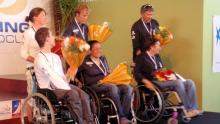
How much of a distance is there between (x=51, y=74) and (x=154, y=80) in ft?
5.12

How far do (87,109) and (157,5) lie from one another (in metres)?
2.66

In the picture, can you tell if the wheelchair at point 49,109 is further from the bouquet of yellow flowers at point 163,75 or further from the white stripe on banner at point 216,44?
the white stripe on banner at point 216,44

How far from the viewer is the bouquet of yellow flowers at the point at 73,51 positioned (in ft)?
13.4

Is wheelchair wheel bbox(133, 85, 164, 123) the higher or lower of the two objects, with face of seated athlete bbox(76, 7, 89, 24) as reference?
lower

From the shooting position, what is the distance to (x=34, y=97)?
12.8 feet

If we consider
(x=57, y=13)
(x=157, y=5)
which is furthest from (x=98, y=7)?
(x=157, y=5)

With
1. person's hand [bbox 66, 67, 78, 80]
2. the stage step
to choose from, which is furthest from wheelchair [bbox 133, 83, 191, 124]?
the stage step

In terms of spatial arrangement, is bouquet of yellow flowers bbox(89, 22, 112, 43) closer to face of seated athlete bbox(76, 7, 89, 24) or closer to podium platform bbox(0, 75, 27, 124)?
face of seated athlete bbox(76, 7, 89, 24)

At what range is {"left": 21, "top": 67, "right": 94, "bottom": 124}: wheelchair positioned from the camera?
377 centimetres

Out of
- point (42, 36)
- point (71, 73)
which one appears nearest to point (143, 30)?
point (71, 73)

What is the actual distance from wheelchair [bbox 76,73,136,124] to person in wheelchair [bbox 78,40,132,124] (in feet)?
0.16

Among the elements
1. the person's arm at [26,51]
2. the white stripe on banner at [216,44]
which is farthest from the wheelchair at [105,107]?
the white stripe on banner at [216,44]

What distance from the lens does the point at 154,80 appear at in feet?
15.9

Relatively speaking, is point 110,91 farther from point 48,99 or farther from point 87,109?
point 48,99
